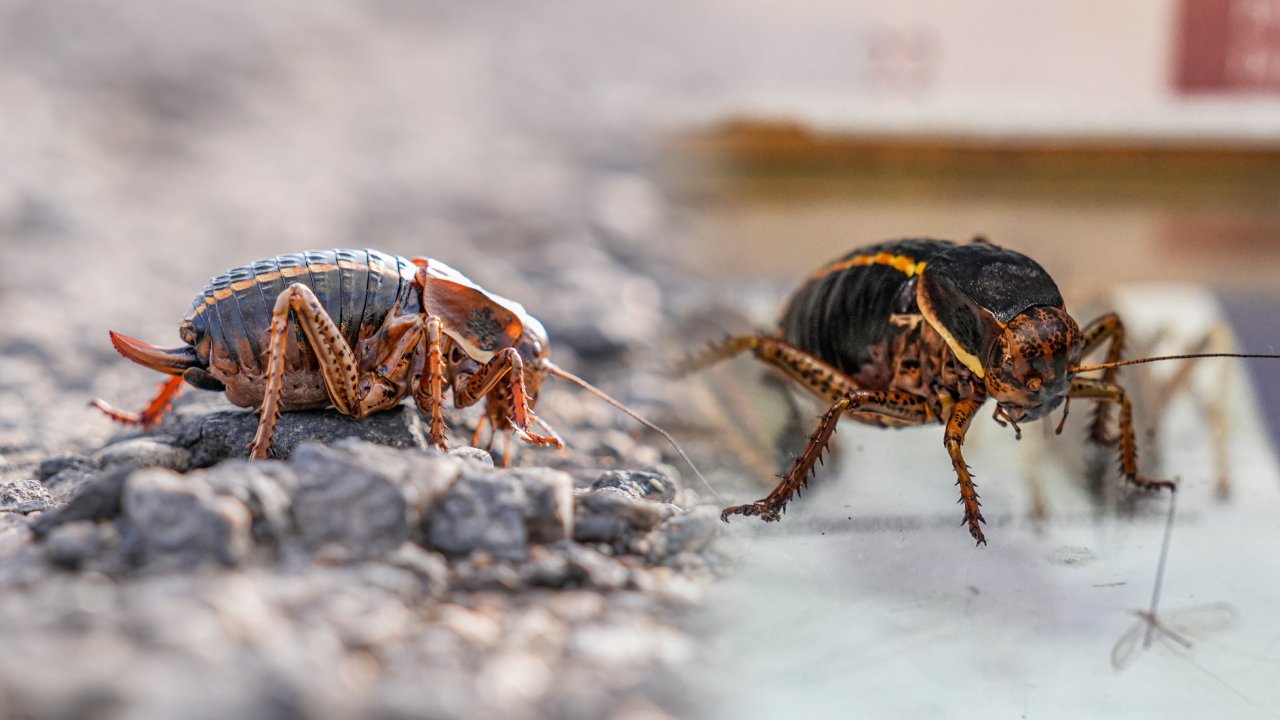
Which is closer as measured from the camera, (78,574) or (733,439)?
(78,574)

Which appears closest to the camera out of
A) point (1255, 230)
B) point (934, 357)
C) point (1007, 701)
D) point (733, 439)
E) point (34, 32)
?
point (1007, 701)

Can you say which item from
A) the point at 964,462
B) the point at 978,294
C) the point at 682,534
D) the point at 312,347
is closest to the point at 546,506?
the point at 682,534

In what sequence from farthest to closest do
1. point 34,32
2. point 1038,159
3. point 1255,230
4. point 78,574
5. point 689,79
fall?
point 689,79
point 34,32
point 1038,159
point 1255,230
point 78,574

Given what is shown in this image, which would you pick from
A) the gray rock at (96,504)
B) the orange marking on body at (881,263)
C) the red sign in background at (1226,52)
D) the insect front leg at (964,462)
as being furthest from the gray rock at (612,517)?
the red sign in background at (1226,52)

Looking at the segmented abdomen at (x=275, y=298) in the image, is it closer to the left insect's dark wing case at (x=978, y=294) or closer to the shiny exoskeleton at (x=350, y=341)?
the shiny exoskeleton at (x=350, y=341)

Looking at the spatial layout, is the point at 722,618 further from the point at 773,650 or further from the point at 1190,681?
the point at 1190,681

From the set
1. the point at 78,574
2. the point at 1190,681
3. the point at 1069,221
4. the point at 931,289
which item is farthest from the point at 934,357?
the point at 1069,221

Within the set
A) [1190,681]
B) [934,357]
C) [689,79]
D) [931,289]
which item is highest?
[689,79]
